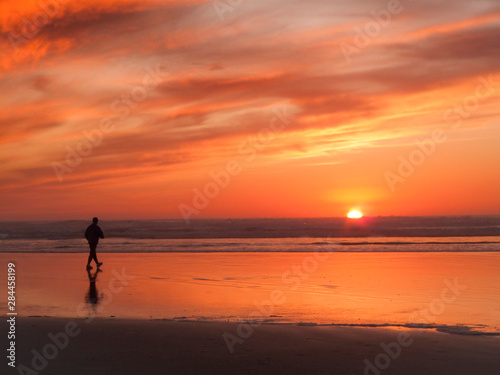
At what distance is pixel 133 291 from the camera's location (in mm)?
14344

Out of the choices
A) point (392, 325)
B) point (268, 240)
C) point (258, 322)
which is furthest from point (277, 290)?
point (268, 240)

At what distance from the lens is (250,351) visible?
26.8ft

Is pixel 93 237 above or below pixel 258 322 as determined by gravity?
above

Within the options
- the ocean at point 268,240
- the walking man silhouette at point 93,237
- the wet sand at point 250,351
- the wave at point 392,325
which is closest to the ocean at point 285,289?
the wave at point 392,325

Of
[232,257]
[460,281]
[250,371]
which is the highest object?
[232,257]

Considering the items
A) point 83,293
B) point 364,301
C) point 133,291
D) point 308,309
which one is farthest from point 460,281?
point 83,293

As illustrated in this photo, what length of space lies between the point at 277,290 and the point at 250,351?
20.4ft

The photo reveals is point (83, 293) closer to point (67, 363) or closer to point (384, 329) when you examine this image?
point (67, 363)

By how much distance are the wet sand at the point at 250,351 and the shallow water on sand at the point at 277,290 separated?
3.29 ft

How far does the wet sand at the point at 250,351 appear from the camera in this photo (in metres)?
7.34

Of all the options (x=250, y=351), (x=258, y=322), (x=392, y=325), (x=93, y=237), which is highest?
(x=93, y=237)

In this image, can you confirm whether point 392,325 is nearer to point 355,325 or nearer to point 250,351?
point 355,325

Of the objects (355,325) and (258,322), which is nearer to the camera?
(355,325)

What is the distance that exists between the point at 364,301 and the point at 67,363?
287 inches
